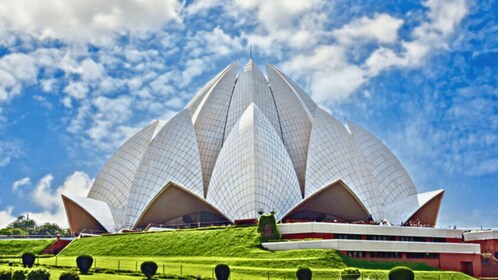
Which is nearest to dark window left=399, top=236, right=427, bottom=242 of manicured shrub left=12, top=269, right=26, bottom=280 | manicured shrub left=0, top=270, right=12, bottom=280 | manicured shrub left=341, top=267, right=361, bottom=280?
manicured shrub left=341, top=267, right=361, bottom=280

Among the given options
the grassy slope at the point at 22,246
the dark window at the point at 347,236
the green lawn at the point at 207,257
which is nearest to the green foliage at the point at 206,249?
the green lawn at the point at 207,257

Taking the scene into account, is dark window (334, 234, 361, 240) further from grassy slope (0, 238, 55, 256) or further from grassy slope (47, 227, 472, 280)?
grassy slope (0, 238, 55, 256)

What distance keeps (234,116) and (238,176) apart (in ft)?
35.4

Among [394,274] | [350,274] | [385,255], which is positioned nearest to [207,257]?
[385,255]

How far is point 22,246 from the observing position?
41844 mm

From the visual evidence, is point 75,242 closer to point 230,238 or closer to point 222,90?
point 230,238

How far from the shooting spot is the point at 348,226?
36.7 meters

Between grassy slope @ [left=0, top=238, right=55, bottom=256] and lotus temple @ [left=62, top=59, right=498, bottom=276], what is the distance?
20.0 feet

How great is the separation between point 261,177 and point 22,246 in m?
17.4

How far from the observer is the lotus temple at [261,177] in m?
43.7

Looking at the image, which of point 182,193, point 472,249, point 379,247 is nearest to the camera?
point 379,247

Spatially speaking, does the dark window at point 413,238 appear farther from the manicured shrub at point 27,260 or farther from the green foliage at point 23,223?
the green foliage at point 23,223

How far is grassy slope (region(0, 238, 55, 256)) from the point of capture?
4066 cm

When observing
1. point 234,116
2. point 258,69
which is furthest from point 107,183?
point 258,69
